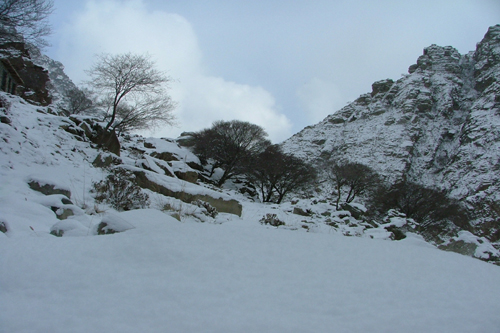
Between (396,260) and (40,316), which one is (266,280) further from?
(396,260)

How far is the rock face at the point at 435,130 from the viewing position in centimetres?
2286

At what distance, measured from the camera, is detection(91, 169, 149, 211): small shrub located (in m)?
4.33

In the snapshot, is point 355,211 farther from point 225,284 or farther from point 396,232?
point 225,284

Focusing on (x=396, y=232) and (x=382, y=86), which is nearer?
(x=396, y=232)

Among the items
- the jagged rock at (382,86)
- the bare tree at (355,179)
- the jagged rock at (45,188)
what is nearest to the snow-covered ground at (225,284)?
the jagged rock at (45,188)

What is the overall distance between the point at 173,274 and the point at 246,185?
2325 centimetres

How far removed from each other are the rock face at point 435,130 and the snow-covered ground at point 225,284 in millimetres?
22243

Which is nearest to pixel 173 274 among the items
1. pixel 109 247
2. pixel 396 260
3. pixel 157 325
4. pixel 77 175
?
pixel 157 325

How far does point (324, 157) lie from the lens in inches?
1374

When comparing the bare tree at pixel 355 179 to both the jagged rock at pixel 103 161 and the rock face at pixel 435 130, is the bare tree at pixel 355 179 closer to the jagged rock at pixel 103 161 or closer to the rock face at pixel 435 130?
the rock face at pixel 435 130

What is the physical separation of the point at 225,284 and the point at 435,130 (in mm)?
40790

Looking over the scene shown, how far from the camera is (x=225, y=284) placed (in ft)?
3.70

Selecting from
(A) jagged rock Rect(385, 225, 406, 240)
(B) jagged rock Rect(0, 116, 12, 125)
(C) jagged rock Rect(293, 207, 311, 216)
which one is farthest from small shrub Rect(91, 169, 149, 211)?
(C) jagged rock Rect(293, 207, 311, 216)

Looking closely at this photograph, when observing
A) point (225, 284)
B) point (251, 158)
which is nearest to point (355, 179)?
point (251, 158)
